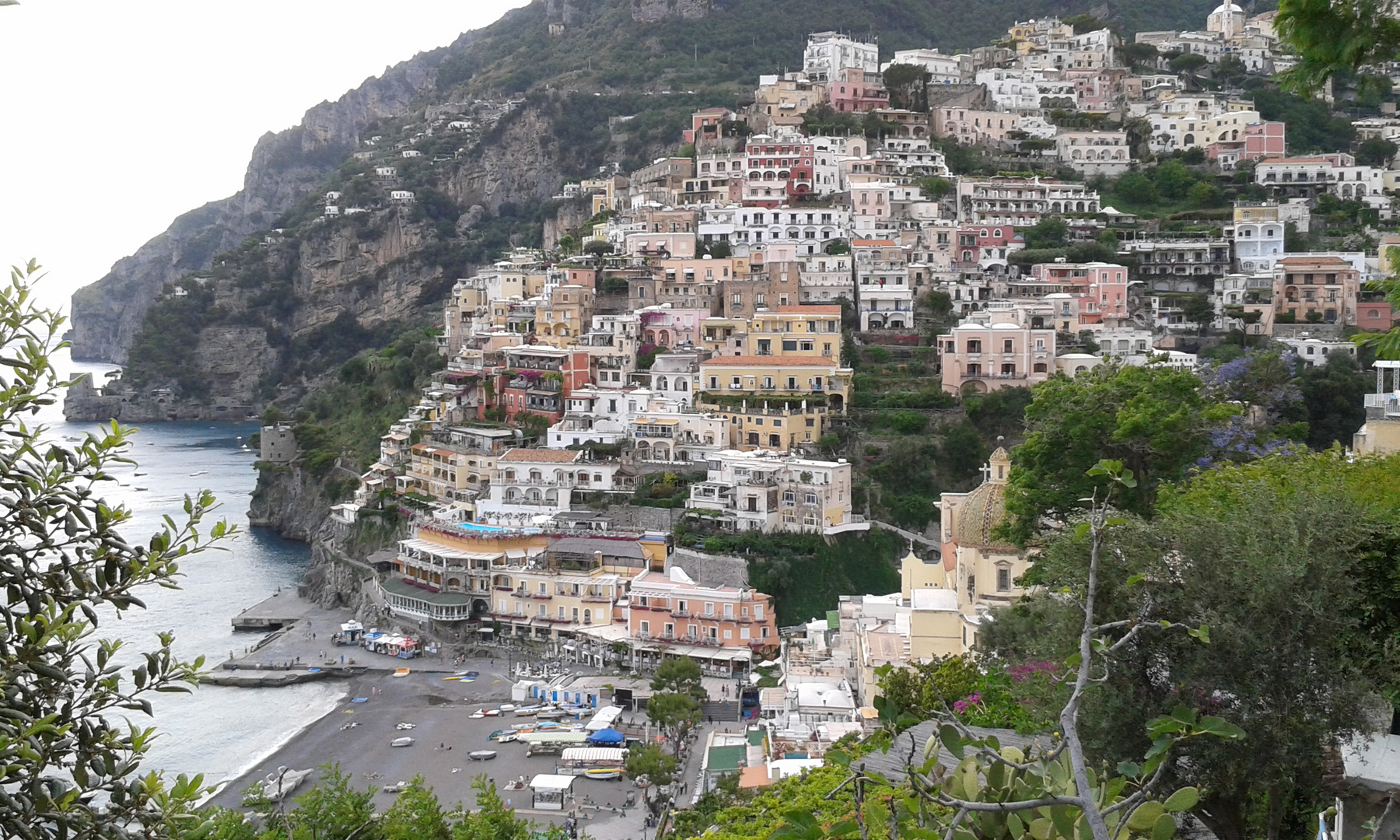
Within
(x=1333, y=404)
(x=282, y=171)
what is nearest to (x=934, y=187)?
(x=1333, y=404)

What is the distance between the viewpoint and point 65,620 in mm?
4613

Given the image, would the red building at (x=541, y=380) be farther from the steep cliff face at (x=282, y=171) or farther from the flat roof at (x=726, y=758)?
the steep cliff face at (x=282, y=171)

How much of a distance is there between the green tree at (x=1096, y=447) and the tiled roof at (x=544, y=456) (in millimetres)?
23561

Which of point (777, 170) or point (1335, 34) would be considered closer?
point (1335, 34)

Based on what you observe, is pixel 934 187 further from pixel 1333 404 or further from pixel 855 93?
pixel 1333 404

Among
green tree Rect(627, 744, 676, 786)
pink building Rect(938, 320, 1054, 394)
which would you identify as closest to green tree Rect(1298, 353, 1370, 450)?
pink building Rect(938, 320, 1054, 394)

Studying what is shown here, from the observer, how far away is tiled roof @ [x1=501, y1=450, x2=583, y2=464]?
137 ft

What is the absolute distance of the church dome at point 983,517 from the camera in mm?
21875

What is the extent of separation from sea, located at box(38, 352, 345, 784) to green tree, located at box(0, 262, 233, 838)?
1.97 metres

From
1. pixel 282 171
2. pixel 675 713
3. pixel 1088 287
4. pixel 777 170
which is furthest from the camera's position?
pixel 282 171

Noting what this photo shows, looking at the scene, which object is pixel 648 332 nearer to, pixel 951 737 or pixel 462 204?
pixel 951 737

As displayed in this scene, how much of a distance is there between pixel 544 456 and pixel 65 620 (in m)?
37.7

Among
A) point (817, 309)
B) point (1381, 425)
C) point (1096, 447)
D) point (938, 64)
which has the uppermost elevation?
point (938, 64)

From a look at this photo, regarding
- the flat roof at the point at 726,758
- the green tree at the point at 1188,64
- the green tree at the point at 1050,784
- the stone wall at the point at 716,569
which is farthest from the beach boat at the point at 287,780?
the green tree at the point at 1188,64
